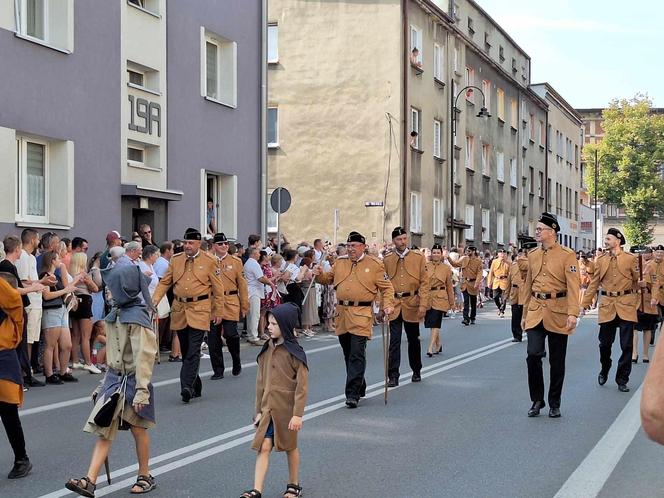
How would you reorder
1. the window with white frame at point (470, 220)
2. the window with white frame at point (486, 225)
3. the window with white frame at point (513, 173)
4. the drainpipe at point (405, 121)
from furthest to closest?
the window with white frame at point (513, 173) < the window with white frame at point (486, 225) < the window with white frame at point (470, 220) < the drainpipe at point (405, 121)

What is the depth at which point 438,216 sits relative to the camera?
1505 inches

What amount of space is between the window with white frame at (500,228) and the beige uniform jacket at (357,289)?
3745cm

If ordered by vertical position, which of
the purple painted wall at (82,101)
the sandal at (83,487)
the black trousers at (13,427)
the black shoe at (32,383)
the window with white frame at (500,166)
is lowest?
the black shoe at (32,383)

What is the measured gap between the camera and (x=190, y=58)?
21.9 meters

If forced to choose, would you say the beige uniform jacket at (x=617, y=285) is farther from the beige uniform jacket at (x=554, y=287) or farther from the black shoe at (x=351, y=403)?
the black shoe at (x=351, y=403)

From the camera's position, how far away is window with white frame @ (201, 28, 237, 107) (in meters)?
23.6

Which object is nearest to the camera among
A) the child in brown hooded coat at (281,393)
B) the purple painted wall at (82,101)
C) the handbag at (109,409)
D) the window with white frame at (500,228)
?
the child in brown hooded coat at (281,393)

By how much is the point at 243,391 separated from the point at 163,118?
413 inches

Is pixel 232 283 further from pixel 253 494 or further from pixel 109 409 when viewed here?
pixel 253 494

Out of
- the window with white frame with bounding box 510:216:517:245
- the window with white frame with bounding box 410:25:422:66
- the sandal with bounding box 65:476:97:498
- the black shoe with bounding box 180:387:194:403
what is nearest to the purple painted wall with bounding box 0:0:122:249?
the black shoe with bounding box 180:387:194:403

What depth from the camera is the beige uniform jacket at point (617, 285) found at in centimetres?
1248

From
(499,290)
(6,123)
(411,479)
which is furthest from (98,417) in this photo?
(499,290)

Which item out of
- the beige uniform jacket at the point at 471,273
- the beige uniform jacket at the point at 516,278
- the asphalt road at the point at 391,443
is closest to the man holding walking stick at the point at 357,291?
the asphalt road at the point at 391,443

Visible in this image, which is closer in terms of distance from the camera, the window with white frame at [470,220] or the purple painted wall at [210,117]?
the purple painted wall at [210,117]
